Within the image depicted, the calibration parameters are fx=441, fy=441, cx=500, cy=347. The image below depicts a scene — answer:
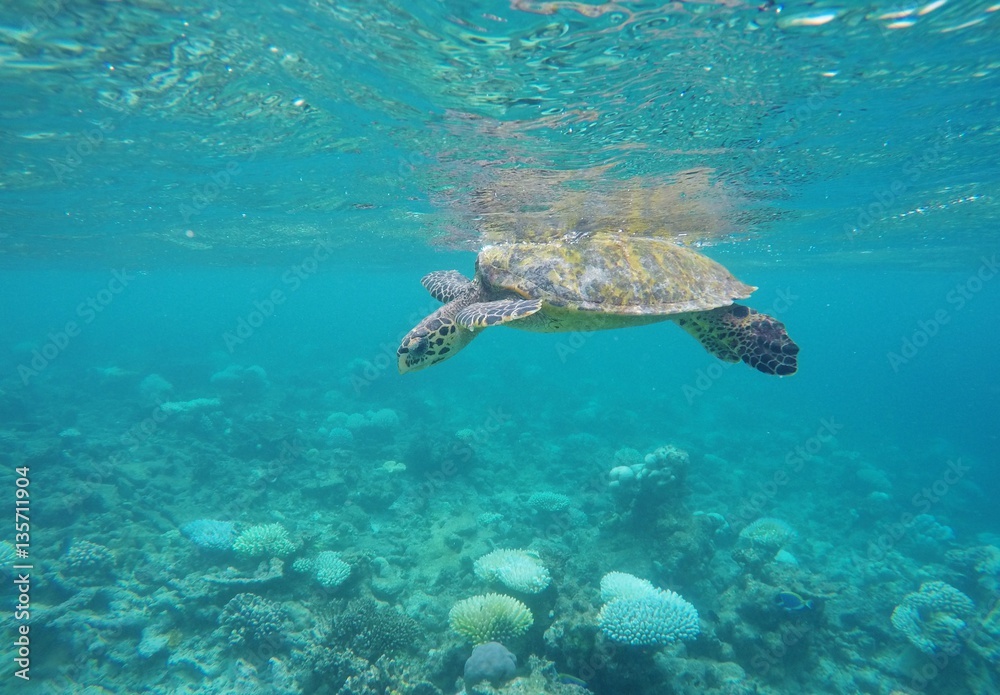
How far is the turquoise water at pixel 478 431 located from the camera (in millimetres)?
6453

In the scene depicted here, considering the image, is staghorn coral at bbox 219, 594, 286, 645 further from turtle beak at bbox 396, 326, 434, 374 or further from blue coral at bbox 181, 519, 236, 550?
turtle beak at bbox 396, 326, 434, 374

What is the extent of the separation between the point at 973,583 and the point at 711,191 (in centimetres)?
1200

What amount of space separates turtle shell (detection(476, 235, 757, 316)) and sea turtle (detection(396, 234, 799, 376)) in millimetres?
16

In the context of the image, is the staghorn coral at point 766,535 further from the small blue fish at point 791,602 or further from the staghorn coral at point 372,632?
the staghorn coral at point 372,632

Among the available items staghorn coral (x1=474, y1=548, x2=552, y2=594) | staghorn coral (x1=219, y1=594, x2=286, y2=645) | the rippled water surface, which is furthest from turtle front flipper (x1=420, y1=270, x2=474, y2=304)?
staghorn coral (x1=219, y1=594, x2=286, y2=645)

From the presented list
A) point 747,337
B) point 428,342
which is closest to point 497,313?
point 428,342

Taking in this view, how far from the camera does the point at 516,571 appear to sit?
24.1 ft

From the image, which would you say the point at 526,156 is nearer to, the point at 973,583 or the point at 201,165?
the point at 201,165

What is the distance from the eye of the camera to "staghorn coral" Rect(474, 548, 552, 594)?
23.2 ft

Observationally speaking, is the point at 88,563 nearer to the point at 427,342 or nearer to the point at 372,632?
the point at 372,632

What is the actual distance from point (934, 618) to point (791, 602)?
3.25 meters

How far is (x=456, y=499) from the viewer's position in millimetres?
13617

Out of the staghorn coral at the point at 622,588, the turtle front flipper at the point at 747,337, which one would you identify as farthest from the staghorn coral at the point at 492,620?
the turtle front flipper at the point at 747,337

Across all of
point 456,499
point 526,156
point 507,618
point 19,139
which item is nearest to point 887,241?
point 526,156
